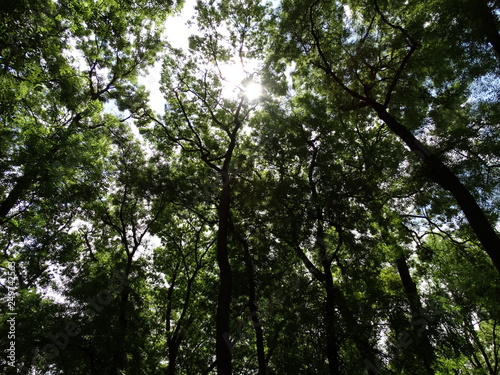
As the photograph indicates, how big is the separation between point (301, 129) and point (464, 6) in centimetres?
622

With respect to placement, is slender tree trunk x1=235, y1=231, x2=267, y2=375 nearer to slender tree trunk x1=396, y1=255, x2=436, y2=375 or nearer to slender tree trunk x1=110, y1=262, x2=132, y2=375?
slender tree trunk x1=110, y1=262, x2=132, y2=375

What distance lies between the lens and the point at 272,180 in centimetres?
1127

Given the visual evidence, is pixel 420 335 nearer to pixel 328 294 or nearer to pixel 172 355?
pixel 328 294

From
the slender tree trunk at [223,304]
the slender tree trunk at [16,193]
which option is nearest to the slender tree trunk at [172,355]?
the slender tree trunk at [223,304]

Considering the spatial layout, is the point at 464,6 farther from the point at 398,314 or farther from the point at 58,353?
the point at 58,353

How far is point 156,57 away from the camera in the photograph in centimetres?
1468

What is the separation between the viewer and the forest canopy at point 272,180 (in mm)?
7699

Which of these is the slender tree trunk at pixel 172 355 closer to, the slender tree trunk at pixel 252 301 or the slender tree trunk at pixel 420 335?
the slender tree trunk at pixel 252 301

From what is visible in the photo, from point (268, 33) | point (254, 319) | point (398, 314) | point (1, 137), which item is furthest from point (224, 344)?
point (268, 33)

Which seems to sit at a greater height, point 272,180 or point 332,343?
point 272,180
